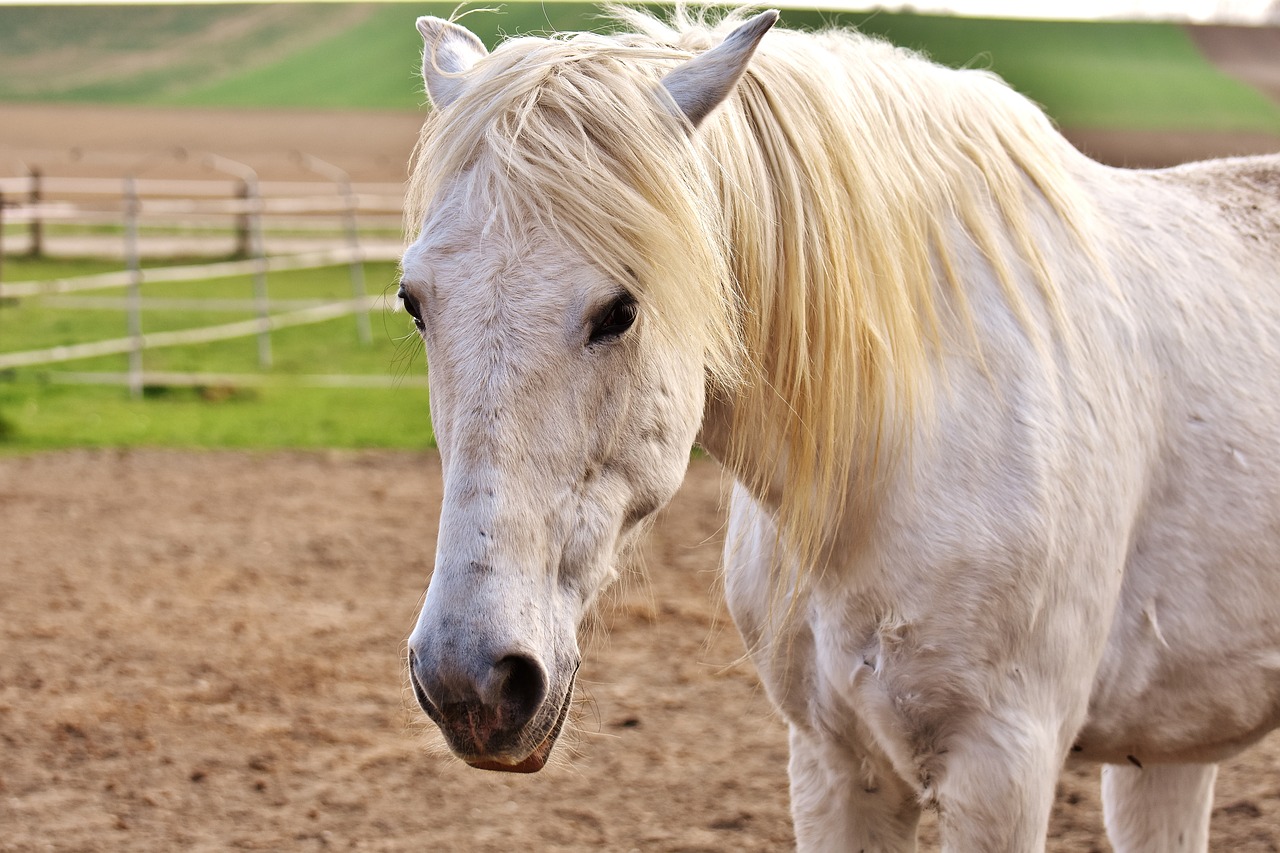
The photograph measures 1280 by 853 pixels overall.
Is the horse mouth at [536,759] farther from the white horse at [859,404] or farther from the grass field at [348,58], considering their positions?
the grass field at [348,58]

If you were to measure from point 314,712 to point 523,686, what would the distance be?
3124 millimetres

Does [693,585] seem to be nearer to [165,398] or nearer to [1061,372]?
[1061,372]

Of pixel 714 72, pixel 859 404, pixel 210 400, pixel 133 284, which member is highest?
pixel 714 72

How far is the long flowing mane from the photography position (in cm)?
163

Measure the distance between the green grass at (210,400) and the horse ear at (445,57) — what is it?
444 cm

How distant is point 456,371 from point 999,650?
38.2 inches

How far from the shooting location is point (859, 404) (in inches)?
75.6

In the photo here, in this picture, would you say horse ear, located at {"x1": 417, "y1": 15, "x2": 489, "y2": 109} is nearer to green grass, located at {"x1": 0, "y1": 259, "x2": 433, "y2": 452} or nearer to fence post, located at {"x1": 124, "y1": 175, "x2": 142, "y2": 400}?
green grass, located at {"x1": 0, "y1": 259, "x2": 433, "y2": 452}

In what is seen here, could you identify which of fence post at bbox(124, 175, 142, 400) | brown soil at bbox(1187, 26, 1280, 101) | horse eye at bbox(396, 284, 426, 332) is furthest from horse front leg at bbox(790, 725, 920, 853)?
brown soil at bbox(1187, 26, 1280, 101)

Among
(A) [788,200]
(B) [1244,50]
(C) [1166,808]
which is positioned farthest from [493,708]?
(B) [1244,50]

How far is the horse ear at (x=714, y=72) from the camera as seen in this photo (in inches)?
64.0

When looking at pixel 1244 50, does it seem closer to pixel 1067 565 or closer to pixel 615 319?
pixel 1067 565

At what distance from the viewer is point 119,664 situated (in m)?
4.78

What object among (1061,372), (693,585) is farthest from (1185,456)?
(693,585)
